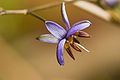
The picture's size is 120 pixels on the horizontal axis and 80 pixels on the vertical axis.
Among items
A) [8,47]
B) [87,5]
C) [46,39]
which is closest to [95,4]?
[87,5]

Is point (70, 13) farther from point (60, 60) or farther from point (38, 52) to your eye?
point (60, 60)

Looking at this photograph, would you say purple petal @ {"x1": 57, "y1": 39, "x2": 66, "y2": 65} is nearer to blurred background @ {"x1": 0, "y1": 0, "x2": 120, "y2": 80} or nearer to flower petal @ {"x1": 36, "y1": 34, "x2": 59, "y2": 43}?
flower petal @ {"x1": 36, "y1": 34, "x2": 59, "y2": 43}

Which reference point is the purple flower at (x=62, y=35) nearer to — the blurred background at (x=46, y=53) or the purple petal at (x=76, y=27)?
the purple petal at (x=76, y=27)

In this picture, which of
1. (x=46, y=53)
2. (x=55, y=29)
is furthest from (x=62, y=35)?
(x=46, y=53)

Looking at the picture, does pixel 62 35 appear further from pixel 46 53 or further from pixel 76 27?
pixel 46 53

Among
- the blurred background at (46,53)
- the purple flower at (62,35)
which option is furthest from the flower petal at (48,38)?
the blurred background at (46,53)
